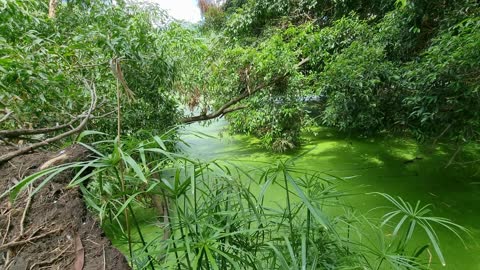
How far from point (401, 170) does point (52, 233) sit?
3427 mm

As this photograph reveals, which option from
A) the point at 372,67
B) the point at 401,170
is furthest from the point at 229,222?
the point at 401,170

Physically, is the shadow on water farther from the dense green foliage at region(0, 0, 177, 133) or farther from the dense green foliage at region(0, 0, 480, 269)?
the dense green foliage at region(0, 0, 177, 133)

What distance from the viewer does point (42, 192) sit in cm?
66

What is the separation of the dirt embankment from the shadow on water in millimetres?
786

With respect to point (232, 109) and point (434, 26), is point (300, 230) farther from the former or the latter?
point (232, 109)

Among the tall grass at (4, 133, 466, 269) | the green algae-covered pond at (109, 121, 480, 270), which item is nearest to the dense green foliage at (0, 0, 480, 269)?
the tall grass at (4, 133, 466, 269)

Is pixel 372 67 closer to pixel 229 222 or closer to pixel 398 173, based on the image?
pixel 398 173

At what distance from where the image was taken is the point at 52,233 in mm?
614

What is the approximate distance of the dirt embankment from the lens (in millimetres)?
580

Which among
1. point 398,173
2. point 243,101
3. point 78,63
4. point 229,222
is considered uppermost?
point 78,63

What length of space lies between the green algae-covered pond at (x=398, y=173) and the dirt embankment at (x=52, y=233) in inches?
25.9

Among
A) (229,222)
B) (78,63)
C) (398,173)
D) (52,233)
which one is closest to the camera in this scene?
(52,233)

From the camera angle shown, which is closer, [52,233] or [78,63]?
[52,233]

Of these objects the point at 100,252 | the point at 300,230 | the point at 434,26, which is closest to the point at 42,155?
the point at 100,252
